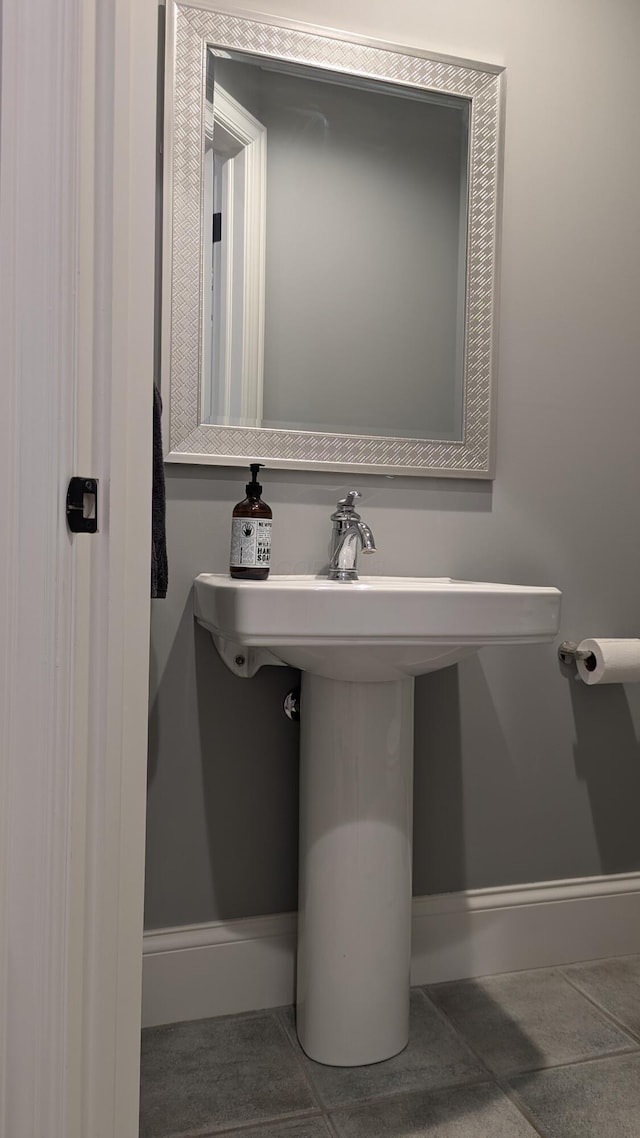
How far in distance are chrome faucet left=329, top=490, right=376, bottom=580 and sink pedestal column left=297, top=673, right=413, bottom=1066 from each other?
0.73 feet

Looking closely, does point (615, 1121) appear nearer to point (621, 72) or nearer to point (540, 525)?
point (540, 525)

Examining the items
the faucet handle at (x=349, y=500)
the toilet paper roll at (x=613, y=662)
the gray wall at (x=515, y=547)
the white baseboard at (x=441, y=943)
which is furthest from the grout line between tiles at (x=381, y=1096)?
the faucet handle at (x=349, y=500)

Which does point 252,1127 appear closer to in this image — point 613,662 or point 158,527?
point 158,527

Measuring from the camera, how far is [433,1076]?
1407 mm

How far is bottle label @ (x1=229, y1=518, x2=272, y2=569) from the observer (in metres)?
1.44

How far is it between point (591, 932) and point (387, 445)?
1173 mm

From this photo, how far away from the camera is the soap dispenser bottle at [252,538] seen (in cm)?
144

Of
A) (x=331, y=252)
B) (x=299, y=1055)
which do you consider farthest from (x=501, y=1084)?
(x=331, y=252)

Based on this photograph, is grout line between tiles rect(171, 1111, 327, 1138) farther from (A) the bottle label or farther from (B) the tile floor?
(A) the bottle label

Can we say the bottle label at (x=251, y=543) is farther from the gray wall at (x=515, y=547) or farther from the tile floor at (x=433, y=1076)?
the tile floor at (x=433, y=1076)

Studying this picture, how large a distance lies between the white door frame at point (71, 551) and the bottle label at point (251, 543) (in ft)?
2.10

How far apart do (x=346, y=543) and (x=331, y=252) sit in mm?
581

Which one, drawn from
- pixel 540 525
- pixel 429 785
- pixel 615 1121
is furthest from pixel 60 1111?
pixel 540 525

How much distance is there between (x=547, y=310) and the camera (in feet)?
5.91
